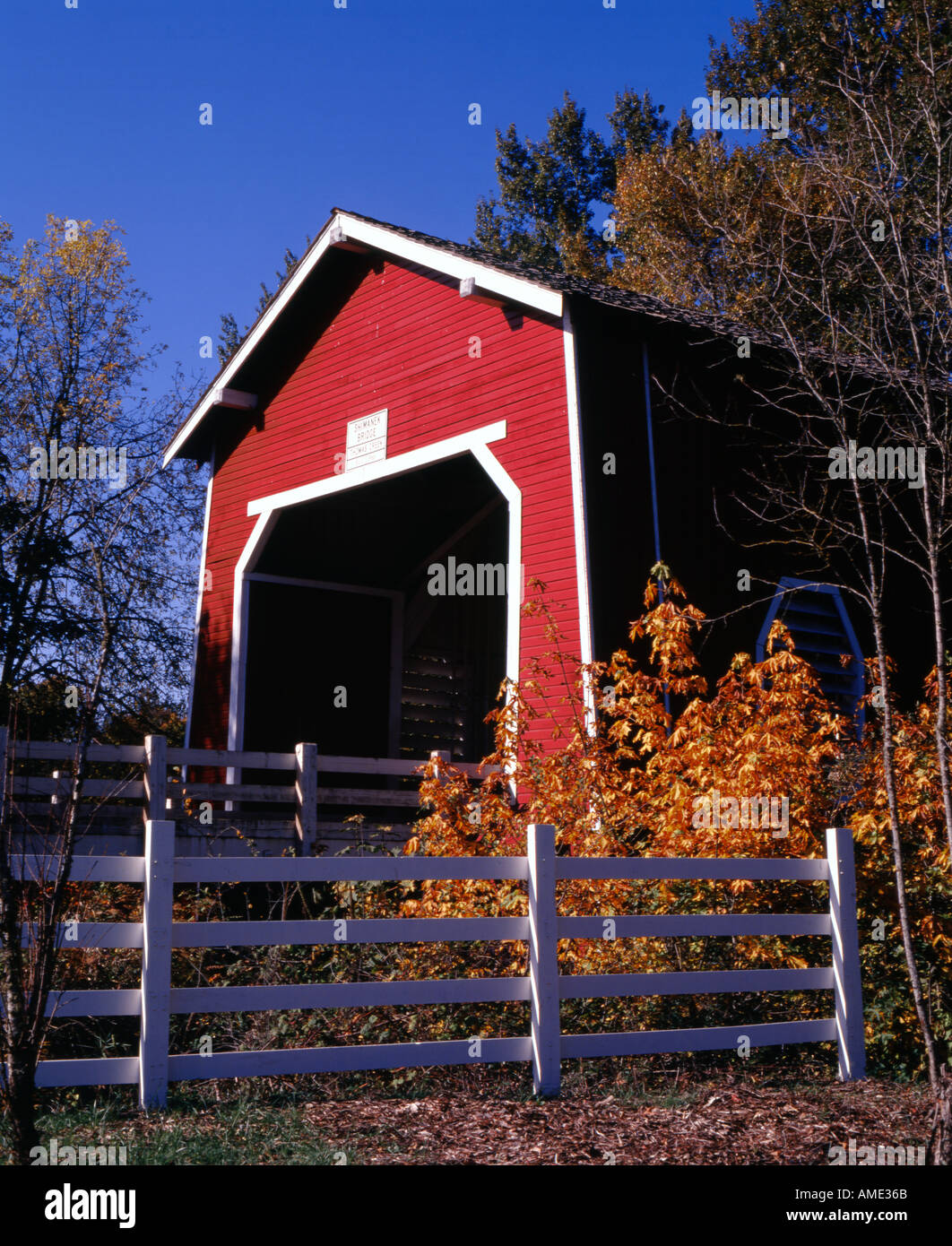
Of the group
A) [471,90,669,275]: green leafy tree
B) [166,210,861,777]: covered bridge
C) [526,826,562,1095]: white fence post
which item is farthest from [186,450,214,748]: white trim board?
[471,90,669,275]: green leafy tree

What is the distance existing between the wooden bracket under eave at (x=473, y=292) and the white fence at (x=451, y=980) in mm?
7636

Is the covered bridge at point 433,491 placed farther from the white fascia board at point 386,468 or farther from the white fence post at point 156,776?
the white fence post at point 156,776

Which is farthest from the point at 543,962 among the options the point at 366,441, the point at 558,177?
the point at 558,177

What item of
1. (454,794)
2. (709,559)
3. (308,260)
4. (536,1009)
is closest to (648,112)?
(308,260)

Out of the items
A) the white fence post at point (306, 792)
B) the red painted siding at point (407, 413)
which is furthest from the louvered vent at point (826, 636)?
the white fence post at point (306, 792)

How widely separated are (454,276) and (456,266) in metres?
0.26

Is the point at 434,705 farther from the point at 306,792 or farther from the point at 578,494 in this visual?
the point at 578,494

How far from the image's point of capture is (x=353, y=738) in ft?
61.4

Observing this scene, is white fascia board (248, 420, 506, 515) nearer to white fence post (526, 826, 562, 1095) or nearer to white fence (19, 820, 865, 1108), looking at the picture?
white fence (19, 820, 865, 1108)

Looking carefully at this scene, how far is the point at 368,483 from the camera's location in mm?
15656

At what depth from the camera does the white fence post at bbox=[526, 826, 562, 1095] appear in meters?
6.76

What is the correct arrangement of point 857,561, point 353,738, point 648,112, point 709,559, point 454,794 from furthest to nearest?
point 648,112, point 353,738, point 857,561, point 709,559, point 454,794
